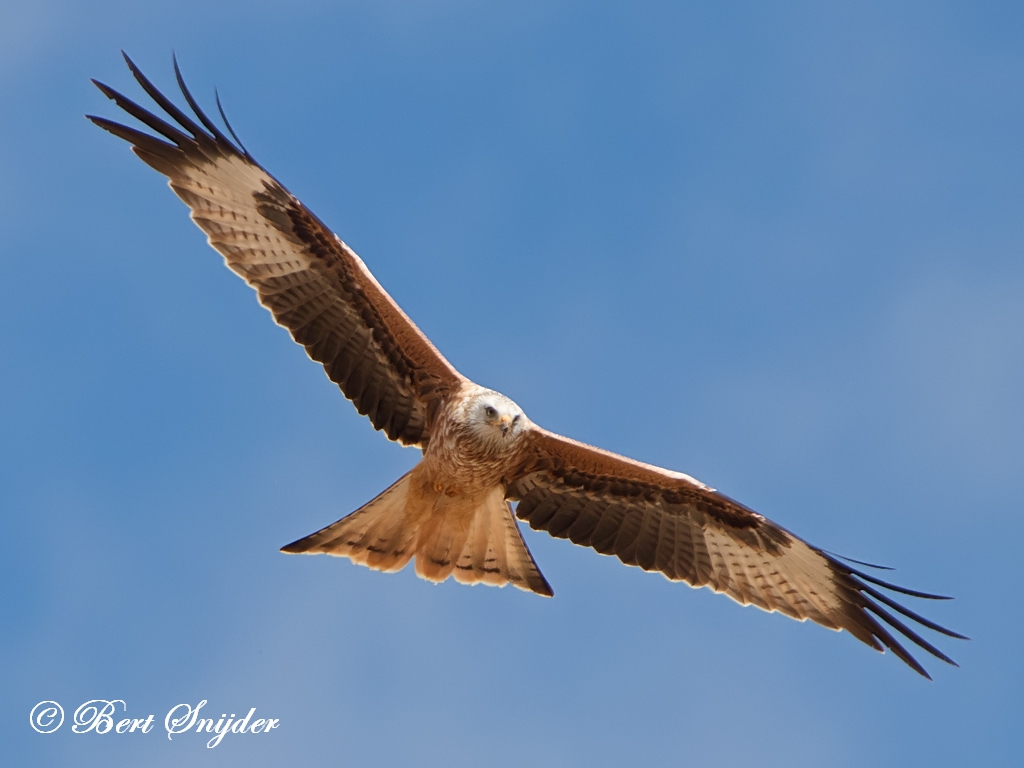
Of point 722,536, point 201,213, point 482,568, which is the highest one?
point 722,536

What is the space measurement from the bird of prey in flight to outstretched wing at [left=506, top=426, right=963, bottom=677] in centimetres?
1

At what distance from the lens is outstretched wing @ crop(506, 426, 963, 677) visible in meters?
8.77

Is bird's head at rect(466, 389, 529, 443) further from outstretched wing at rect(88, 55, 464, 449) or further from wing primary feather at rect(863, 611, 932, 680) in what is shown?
wing primary feather at rect(863, 611, 932, 680)

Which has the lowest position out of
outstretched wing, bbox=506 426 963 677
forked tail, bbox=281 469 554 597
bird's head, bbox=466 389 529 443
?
forked tail, bbox=281 469 554 597

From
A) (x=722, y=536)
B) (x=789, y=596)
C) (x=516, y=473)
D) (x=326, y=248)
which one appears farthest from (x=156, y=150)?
(x=789, y=596)

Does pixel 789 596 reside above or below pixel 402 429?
above

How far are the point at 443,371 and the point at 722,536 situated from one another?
2.37 meters

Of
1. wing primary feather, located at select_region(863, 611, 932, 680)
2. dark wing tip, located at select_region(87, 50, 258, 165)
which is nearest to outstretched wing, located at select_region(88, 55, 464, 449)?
dark wing tip, located at select_region(87, 50, 258, 165)

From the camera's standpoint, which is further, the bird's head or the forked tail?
the forked tail

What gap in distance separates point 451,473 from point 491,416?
532mm

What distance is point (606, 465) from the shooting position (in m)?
8.74

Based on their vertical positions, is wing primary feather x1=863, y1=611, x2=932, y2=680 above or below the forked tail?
above

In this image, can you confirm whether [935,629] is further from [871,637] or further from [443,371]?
[443,371]

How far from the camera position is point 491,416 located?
316 inches
